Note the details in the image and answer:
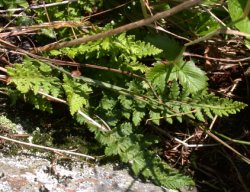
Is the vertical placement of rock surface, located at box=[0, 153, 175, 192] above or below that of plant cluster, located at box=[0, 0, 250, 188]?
below

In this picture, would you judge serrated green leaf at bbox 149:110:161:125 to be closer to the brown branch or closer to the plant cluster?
the plant cluster


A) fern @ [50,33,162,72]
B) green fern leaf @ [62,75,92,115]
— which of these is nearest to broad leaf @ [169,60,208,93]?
fern @ [50,33,162,72]

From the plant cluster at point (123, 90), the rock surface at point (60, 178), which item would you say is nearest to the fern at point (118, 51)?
the plant cluster at point (123, 90)

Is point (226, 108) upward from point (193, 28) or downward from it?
downward

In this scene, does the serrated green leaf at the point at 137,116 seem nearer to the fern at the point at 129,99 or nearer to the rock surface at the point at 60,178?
the fern at the point at 129,99

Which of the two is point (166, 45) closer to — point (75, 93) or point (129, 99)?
point (129, 99)

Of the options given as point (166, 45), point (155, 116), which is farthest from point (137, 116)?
point (166, 45)

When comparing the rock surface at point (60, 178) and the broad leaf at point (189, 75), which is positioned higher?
the broad leaf at point (189, 75)

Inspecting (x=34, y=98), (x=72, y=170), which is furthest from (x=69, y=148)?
(x=34, y=98)

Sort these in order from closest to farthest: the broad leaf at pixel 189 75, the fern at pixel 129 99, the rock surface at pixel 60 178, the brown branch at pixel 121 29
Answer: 1. the brown branch at pixel 121 29
2. the rock surface at pixel 60 178
3. the fern at pixel 129 99
4. the broad leaf at pixel 189 75

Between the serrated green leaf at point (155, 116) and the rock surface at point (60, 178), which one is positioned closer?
the rock surface at point (60, 178)

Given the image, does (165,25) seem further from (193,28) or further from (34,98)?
(34,98)
